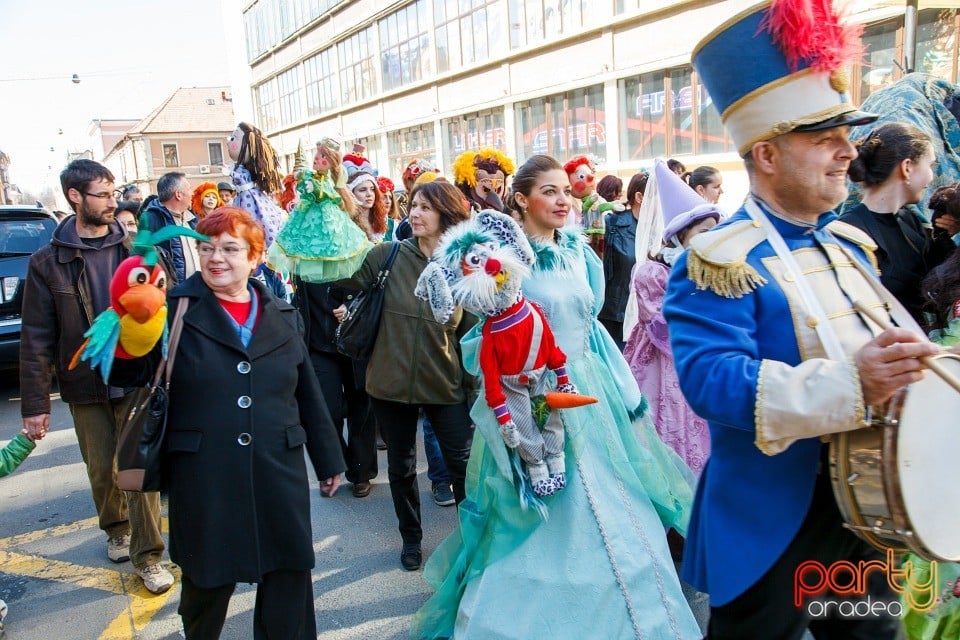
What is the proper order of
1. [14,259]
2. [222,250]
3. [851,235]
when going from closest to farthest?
[851,235]
[222,250]
[14,259]

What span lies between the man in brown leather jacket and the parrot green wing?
1.49 metres

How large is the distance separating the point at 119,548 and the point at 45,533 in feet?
2.81

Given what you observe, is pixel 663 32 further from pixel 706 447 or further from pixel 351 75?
pixel 351 75

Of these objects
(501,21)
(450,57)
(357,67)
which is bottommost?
(450,57)

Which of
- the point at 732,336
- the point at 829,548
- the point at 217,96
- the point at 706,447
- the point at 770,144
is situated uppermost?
the point at 217,96

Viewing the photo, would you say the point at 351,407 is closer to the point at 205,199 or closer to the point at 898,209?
the point at 205,199

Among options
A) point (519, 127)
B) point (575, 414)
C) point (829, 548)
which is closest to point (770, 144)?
point (829, 548)

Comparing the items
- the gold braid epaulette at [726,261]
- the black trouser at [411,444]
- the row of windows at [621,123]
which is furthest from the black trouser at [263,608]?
the row of windows at [621,123]

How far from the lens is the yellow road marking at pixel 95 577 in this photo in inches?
131

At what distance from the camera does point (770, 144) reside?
1820mm

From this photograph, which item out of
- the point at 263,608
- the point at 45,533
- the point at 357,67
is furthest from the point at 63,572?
the point at 357,67

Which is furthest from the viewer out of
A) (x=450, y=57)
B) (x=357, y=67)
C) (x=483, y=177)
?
(x=357, y=67)

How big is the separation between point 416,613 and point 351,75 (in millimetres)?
29518

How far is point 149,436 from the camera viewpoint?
2395 millimetres
